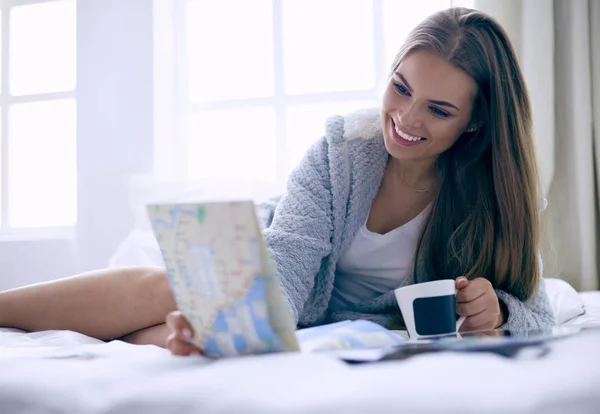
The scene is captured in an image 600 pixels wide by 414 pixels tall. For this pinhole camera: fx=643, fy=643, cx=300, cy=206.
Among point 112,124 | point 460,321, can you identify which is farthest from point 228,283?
point 112,124

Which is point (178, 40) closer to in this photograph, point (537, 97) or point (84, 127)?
point (84, 127)

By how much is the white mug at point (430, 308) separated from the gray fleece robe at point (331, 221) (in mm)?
259

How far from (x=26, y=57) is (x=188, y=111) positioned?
3.07 ft

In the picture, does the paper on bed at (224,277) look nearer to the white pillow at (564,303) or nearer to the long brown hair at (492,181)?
the long brown hair at (492,181)

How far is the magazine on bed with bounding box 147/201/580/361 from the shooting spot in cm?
59

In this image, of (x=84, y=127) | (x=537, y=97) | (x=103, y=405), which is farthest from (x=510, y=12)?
(x=103, y=405)

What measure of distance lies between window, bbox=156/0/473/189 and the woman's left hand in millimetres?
1555

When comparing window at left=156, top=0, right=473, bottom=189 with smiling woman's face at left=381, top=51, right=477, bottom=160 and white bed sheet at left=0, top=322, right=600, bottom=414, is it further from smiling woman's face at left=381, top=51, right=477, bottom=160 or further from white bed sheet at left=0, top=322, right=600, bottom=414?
white bed sheet at left=0, top=322, right=600, bottom=414

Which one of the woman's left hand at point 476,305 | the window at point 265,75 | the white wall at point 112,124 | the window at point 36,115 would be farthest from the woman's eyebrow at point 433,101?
the window at point 36,115

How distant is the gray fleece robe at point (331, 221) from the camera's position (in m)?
1.16

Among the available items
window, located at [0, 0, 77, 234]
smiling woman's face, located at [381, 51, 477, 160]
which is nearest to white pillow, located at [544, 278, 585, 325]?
smiling woman's face, located at [381, 51, 477, 160]

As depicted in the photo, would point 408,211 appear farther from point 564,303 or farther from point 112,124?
point 112,124

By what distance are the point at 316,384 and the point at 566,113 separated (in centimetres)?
189

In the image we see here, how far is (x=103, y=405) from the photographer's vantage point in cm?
53
